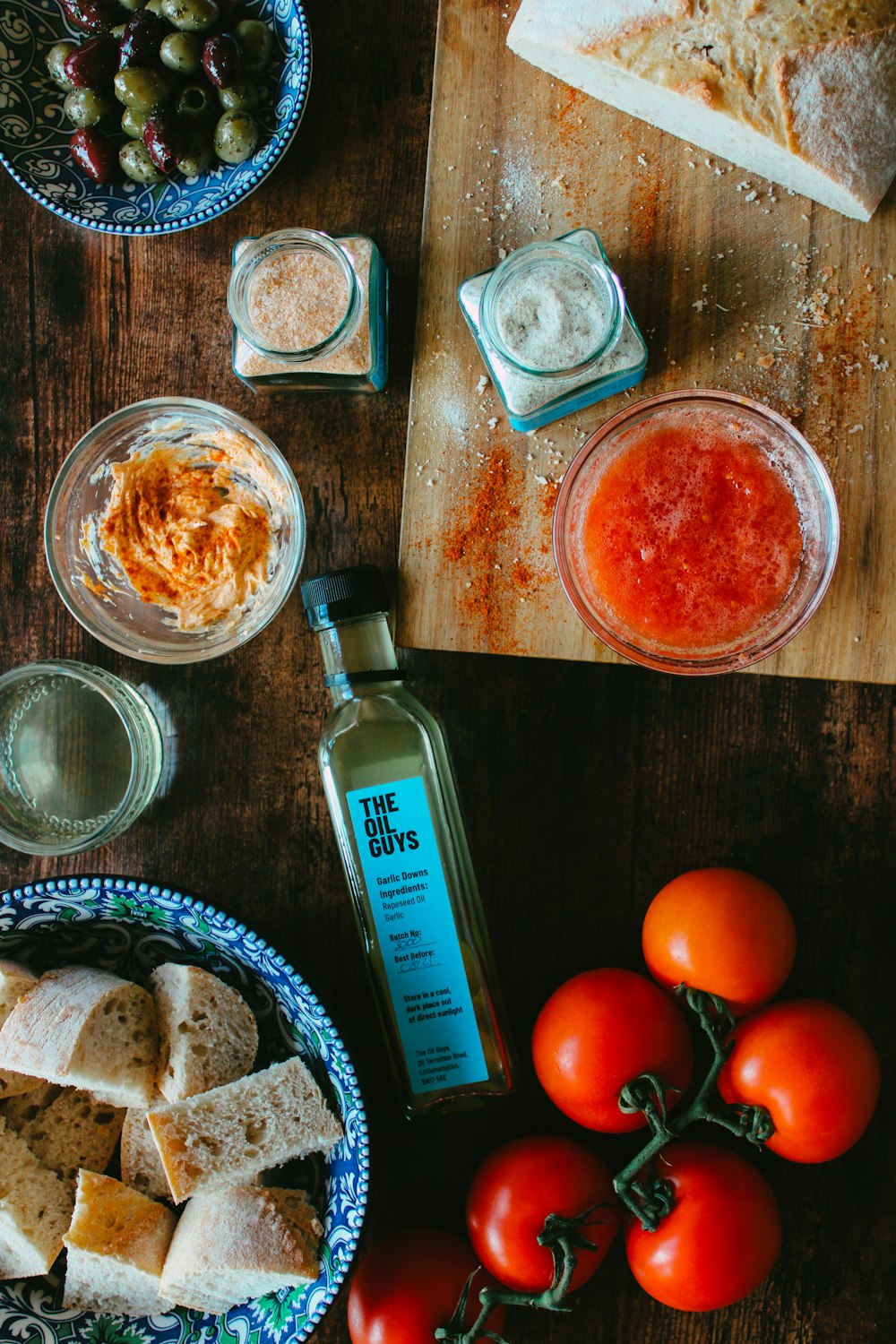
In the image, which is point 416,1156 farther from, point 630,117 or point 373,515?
point 630,117

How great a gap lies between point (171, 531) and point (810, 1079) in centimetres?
106

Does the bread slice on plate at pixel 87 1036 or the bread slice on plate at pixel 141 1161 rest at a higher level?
the bread slice on plate at pixel 87 1036

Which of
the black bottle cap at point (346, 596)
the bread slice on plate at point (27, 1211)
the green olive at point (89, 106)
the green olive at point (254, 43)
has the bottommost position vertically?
the bread slice on plate at point (27, 1211)

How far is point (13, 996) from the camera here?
1.20 metres

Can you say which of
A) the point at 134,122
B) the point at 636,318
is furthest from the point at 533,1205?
the point at 134,122

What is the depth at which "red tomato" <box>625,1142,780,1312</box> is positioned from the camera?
1.15 metres

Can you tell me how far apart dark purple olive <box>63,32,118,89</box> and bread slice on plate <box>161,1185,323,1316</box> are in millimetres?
1437

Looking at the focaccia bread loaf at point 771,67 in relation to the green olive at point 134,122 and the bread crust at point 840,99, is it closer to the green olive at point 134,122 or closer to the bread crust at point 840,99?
the bread crust at point 840,99

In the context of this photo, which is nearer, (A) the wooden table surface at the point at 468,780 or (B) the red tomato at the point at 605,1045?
(B) the red tomato at the point at 605,1045

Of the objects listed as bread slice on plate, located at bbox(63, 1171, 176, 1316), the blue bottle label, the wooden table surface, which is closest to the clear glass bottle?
the blue bottle label

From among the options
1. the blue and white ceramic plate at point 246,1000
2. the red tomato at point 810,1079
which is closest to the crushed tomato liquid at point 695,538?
the red tomato at point 810,1079

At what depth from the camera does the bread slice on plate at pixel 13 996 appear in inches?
47.1

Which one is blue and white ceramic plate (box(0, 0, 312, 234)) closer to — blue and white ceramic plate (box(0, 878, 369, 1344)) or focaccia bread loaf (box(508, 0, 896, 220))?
focaccia bread loaf (box(508, 0, 896, 220))

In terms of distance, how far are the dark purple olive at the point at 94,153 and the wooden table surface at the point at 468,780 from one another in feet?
0.34
